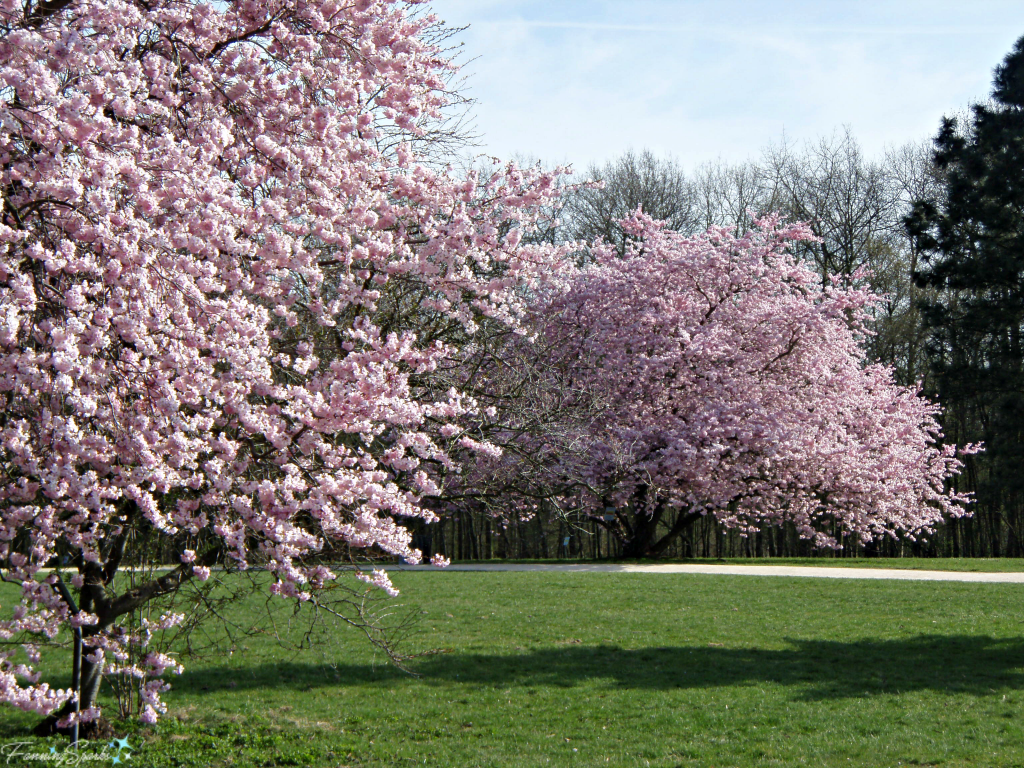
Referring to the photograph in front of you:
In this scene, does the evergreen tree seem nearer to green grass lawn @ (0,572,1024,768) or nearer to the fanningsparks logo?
green grass lawn @ (0,572,1024,768)

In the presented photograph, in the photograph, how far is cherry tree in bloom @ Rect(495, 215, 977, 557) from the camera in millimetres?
18656

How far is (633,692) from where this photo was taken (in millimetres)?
8664

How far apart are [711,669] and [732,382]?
32.9ft

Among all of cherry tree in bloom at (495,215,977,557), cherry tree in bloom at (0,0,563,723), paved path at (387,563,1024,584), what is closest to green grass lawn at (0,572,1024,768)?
cherry tree in bloom at (0,0,563,723)

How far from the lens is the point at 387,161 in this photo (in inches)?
278

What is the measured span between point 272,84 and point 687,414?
48.1 ft

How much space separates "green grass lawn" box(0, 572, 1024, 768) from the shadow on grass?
1.3 inches

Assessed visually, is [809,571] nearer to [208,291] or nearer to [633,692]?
[633,692]

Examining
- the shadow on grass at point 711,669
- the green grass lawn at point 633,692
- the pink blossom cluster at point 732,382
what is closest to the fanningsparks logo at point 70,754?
the green grass lawn at point 633,692

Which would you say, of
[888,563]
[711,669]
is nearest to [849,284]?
[888,563]

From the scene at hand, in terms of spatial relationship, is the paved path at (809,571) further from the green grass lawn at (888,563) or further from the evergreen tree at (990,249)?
the evergreen tree at (990,249)

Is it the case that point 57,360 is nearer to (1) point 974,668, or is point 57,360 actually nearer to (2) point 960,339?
(1) point 974,668

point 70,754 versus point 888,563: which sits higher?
point 70,754

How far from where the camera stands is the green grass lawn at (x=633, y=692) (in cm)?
688
